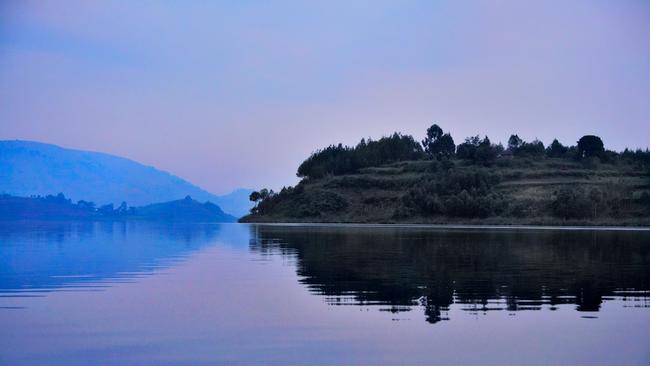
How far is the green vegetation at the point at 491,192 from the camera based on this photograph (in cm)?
13700

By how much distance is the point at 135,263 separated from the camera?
129 feet

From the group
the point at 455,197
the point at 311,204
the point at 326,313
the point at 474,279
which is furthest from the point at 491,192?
the point at 326,313

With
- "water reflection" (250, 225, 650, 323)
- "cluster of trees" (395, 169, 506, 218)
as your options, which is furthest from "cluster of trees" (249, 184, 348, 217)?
"water reflection" (250, 225, 650, 323)

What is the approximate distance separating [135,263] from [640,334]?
96.7 ft

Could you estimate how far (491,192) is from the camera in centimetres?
15512

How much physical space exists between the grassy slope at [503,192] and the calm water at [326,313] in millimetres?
106786

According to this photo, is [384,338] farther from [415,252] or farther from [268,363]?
[415,252]

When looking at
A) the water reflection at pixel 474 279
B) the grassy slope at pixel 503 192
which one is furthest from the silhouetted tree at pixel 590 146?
the water reflection at pixel 474 279

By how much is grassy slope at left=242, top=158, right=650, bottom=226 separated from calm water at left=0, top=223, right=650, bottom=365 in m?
107

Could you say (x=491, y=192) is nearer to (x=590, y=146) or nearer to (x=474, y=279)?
(x=590, y=146)

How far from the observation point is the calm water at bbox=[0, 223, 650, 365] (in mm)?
15078

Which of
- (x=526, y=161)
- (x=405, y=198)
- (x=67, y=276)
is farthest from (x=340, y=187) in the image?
(x=67, y=276)

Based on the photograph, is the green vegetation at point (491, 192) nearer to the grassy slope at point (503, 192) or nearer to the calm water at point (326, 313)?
the grassy slope at point (503, 192)

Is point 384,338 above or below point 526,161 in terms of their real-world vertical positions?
below
